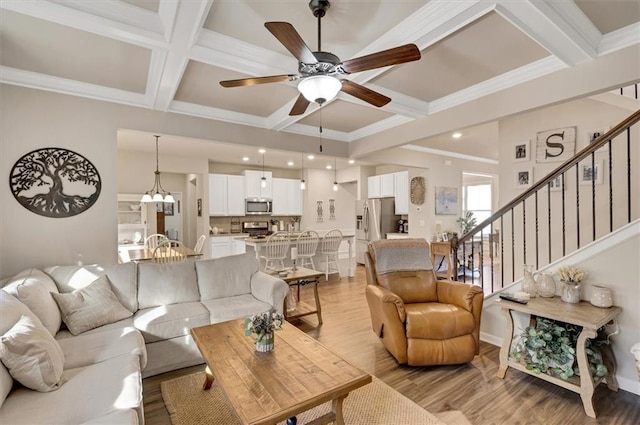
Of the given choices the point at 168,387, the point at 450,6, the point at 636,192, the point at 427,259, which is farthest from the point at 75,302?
the point at 636,192

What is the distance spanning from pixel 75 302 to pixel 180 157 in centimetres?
484

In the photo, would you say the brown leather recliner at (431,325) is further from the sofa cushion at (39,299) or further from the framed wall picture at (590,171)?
the sofa cushion at (39,299)

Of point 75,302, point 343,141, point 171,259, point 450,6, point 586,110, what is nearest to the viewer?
point 450,6

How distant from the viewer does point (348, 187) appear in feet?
31.0

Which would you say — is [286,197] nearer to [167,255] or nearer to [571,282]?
[167,255]

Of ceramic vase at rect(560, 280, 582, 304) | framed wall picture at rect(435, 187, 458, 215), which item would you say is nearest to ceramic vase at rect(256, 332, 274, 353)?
ceramic vase at rect(560, 280, 582, 304)

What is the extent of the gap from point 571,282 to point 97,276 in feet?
13.7

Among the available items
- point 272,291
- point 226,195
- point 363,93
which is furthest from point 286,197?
point 363,93

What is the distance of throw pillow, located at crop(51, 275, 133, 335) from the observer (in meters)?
2.46

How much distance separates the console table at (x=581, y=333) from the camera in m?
2.09

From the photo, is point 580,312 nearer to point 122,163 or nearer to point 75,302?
point 75,302

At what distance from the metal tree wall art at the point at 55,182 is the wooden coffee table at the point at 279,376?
2.25m

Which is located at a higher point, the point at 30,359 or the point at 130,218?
the point at 130,218

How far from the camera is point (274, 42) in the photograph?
2480mm
